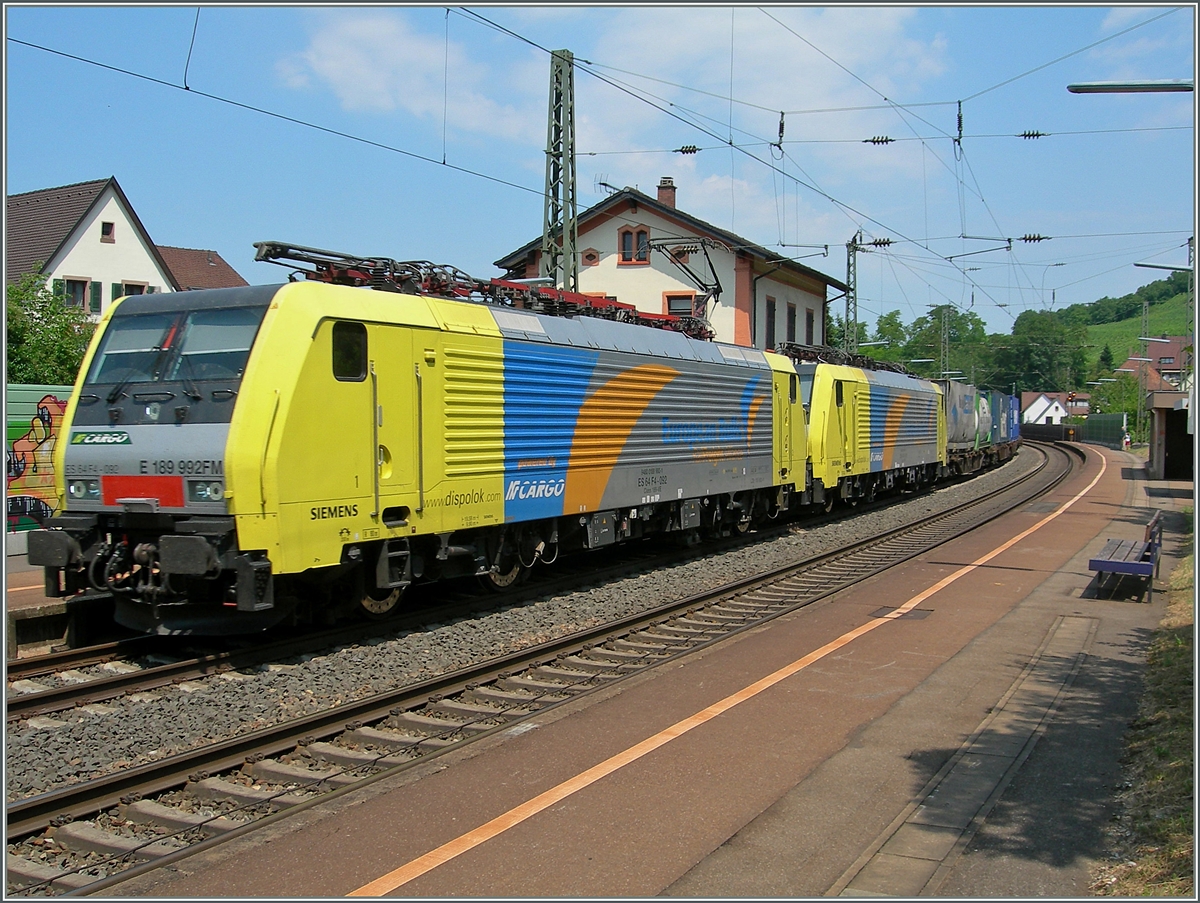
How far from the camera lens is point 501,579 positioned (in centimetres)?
1173

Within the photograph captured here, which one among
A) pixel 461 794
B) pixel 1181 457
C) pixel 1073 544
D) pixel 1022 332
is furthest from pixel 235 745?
pixel 1022 332

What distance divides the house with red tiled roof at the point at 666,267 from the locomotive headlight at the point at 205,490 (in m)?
27.0

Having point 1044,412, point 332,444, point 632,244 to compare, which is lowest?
point 332,444

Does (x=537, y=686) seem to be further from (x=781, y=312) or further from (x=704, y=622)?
(x=781, y=312)

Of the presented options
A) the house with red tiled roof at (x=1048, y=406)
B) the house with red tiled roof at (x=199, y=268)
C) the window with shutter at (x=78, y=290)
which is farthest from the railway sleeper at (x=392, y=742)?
the house with red tiled roof at (x=1048, y=406)

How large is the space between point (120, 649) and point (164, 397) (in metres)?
2.43

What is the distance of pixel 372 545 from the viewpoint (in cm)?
950

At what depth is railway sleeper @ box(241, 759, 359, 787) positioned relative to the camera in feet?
20.1

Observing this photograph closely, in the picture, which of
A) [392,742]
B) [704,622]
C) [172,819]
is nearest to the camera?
[172,819]

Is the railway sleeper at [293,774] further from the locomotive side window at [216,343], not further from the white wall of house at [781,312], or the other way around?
the white wall of house at [781,312]

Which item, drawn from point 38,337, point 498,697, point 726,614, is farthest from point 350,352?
point 38,337

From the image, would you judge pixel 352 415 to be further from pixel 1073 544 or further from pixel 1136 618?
pixel 1073 544

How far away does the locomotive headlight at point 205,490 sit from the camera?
26.3ft

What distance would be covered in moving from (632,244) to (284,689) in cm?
2982
